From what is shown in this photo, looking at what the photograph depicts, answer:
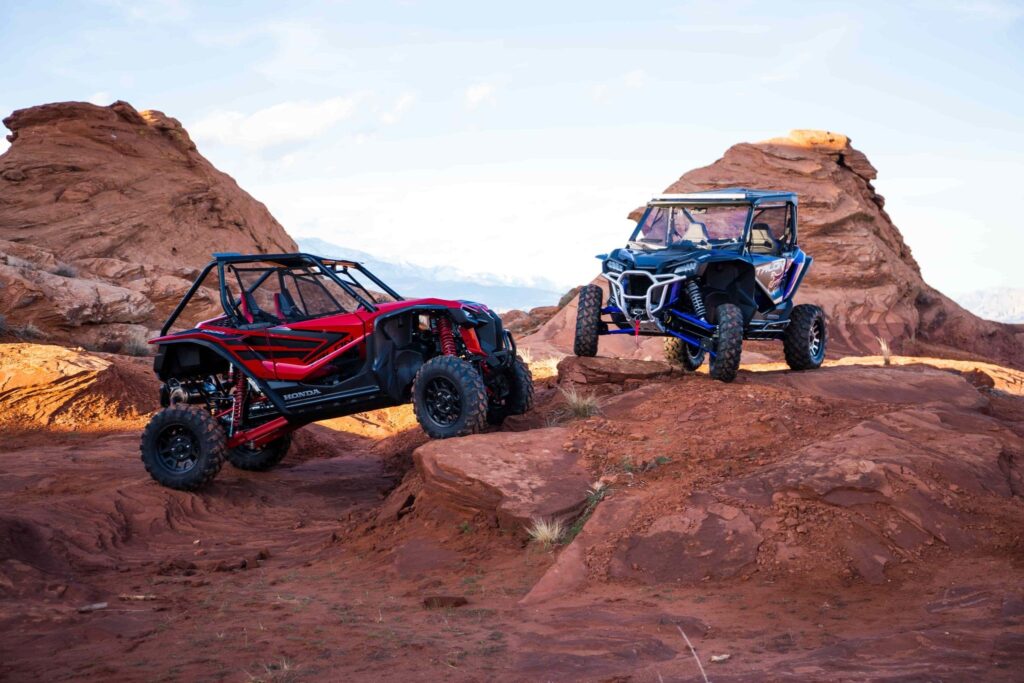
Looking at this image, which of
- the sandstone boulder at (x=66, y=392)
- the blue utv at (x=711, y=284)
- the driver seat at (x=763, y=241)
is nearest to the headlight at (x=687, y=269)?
the blue utv at (x=711, y=284)

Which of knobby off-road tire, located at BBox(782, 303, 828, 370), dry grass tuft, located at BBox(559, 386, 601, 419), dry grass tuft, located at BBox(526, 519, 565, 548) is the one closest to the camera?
dry grass tuft, located at BBox(526, 519, 565, 548)

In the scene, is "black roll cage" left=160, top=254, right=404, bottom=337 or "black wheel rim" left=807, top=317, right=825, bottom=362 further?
"black wheel rim" left=807, top=317, right=825, bottom=362

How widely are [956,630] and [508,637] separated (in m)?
2.44

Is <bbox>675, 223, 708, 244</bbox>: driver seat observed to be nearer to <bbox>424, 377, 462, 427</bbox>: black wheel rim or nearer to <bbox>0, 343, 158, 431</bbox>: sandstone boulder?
<bbox>424, 377, 462, 427</bbox>: black wheel rim

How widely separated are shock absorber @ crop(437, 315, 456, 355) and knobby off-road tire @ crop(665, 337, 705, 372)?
14.3ft

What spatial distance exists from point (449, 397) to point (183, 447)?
3.02 metres

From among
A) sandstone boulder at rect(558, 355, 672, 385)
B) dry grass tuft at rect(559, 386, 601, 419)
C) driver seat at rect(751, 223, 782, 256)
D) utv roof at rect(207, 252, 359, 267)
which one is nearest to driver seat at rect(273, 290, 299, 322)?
utv roof at rect(207, 252, 359, 267)

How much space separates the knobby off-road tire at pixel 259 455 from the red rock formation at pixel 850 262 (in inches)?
478

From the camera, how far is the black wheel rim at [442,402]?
9.50 meters

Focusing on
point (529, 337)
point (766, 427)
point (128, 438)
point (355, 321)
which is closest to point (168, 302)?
point (529, 337)

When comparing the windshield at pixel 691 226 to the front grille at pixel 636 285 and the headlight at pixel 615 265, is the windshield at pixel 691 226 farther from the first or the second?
the front grille at pixel 636 285

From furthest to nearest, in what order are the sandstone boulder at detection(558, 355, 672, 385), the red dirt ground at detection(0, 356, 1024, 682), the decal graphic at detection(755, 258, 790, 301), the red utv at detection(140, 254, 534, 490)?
1. the decal graphic at detection(755, 258, 790, 301)
2. the sandstone boulder at detection(558, 355, 672, 385)
3. the red utv at detection(140, 254, 534, 490)
4. the red dirt ground at detection(0, 356, 1024, 682)

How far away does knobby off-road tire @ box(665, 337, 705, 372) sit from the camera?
13.4m

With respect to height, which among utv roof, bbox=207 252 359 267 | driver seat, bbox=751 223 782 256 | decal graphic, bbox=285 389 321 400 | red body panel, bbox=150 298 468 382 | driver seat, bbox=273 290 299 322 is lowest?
decal graphic, bbox=285 389 321 400
